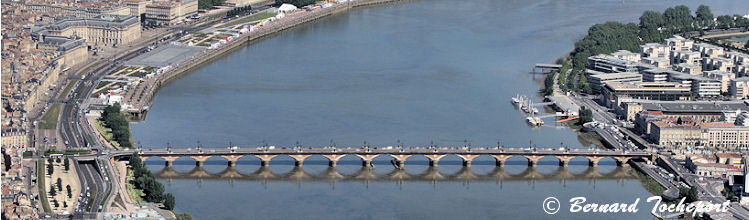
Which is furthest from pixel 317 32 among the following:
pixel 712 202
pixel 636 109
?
pixel 712 202

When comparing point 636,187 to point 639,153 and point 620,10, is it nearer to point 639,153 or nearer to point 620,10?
point 639,153

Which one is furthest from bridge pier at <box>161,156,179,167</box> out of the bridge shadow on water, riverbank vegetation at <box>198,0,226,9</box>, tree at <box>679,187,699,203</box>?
riverbank vegetation at <box>198,0,226,9</box>

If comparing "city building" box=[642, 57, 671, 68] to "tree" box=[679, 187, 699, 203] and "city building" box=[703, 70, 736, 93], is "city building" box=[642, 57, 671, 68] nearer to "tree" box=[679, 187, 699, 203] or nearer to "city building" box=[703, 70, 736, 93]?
"city building" box=[703, 70, 736, 93]

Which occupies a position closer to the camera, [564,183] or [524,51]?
[564,183]

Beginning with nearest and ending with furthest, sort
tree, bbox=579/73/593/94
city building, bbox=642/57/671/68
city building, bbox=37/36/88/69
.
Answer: tree, bbox=579/73/593/94 → city building, bbox=642/57/671/68 → city building, bbox=37/36/88/69

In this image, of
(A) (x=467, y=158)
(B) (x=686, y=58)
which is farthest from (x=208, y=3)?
(A) (x=467, y=158)

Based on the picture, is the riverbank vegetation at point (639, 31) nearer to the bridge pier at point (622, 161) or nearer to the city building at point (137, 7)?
the bridge pier at point (622, 161)

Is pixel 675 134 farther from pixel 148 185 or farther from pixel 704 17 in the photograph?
pixel 704 17
